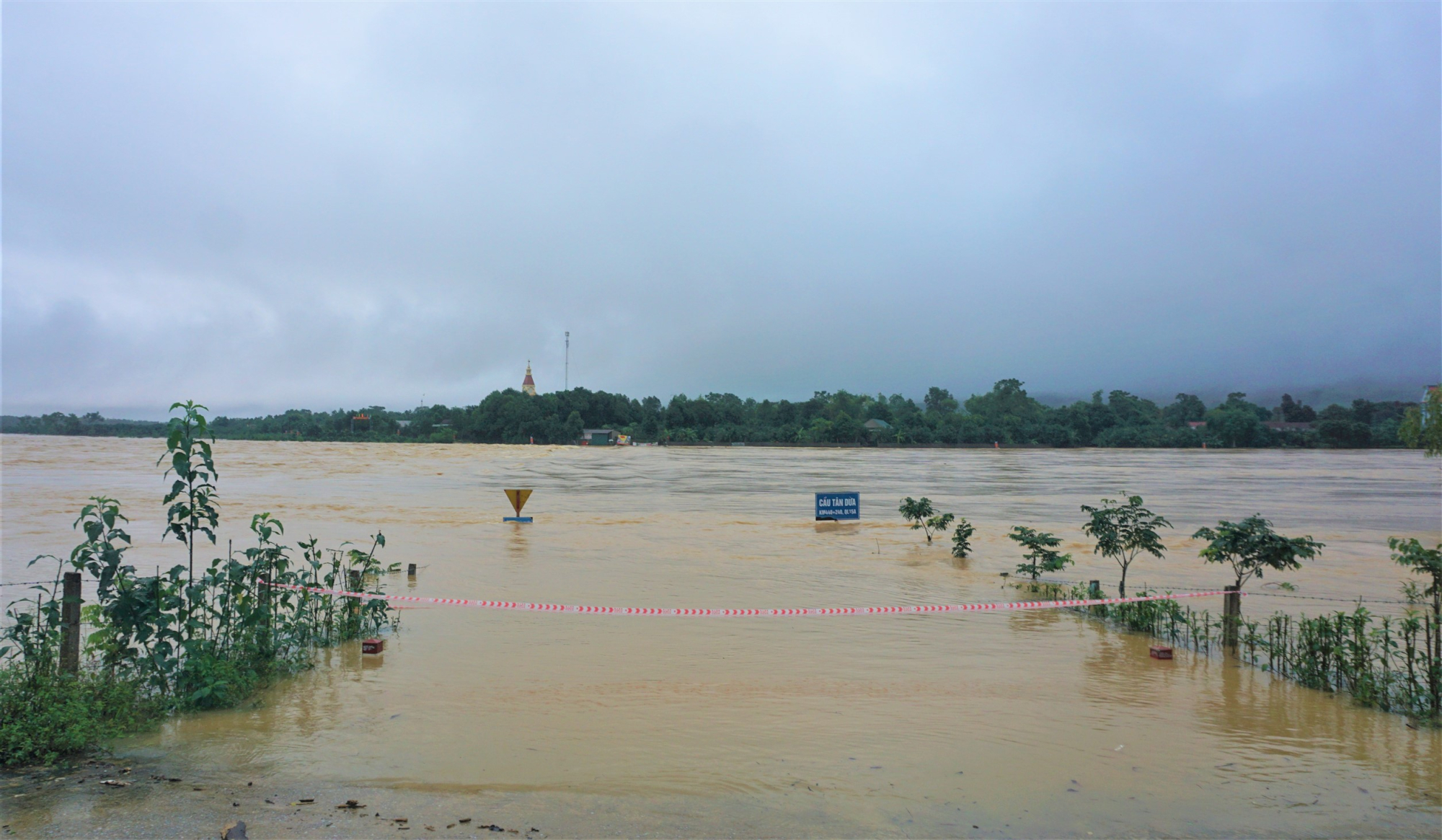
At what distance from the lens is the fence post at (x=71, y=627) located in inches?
243

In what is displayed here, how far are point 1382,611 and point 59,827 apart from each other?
17009 mm

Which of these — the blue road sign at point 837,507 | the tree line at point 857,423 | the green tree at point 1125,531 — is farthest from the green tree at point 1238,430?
the green tree at point 1125,531

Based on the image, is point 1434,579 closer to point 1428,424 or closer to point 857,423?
point 1428,424

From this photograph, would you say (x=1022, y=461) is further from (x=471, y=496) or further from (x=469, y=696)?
(x=469, y=696)

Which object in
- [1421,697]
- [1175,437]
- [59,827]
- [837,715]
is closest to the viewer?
[59,827]

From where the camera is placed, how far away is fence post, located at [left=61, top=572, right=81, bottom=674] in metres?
6.16

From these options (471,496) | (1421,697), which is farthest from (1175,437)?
(1421,697)

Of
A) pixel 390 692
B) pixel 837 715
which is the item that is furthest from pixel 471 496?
pixel 837 715

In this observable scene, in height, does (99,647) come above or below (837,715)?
above

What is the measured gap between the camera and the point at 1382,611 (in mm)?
12461

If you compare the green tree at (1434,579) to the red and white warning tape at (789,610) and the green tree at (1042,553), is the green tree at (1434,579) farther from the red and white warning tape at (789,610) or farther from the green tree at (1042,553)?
the green tree at (1042,553)

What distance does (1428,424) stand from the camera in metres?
21.7

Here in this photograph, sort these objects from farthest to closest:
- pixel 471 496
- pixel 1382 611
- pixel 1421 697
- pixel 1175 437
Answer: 1. pixel 1175 437
2. pixel 471 496
3. pixel 1382 611
4. pixel 1421 697

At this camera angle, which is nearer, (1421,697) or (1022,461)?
(1421,697)
